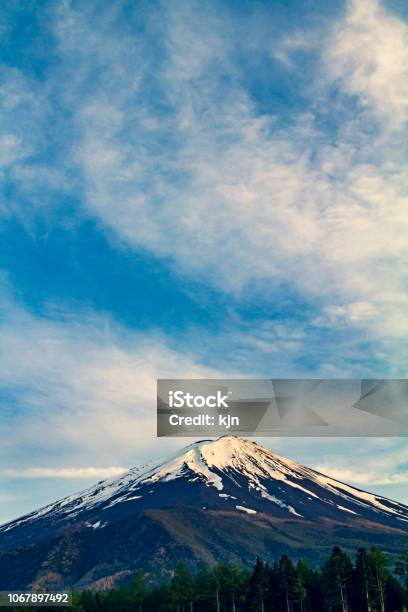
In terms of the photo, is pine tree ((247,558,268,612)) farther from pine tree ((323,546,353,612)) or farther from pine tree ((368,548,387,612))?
pine tree ((368,548,387,612))

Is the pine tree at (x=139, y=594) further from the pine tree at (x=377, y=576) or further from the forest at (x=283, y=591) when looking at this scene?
the pine tree at (x=377, y=576)

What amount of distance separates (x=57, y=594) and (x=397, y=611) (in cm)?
5817

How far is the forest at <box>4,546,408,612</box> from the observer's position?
80375 millimetres

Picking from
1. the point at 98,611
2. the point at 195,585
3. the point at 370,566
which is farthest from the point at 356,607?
the point at 98,611

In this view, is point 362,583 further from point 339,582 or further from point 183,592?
point 183,592

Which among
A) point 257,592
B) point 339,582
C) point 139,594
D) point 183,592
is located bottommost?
point 139,594

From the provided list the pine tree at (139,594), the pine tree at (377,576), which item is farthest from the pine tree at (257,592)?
the pine tree at (139,594)

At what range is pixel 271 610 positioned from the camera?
3376 inches

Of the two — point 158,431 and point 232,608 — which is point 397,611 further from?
point 158,431

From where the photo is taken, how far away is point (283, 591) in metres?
85.2

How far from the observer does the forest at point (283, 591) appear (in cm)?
8038

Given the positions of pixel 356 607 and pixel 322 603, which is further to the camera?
pixel 322 603

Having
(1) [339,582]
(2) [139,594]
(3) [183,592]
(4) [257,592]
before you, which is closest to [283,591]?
(4) [257,592]

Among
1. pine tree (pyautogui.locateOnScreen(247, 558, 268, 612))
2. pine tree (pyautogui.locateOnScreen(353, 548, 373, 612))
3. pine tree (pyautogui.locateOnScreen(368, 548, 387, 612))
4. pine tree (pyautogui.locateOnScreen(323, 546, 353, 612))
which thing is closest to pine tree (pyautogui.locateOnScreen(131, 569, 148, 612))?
pine tree (pyautogui.locateOnScreen(247, 558, 268, 612))
